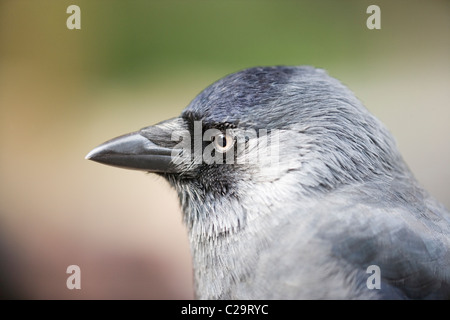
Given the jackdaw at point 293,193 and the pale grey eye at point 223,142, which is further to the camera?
the pale grey eye at point 223,142

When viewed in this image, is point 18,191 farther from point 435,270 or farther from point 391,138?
point 435,270

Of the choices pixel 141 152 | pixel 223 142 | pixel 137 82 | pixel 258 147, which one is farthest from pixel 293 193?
pixel 137 82

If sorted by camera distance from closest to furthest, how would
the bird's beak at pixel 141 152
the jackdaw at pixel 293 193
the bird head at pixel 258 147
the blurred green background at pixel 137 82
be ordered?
the jackdaw at pixel 293 193 < the bird head at pixel 258 147 < the bird's beak at pixel 141 152 < the blurred green background at pixel 137 82

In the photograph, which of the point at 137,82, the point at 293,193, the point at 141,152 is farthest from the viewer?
the point at 137,82

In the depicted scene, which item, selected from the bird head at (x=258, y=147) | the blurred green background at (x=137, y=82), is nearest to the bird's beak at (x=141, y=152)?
the bird head at (x=258, y=147)

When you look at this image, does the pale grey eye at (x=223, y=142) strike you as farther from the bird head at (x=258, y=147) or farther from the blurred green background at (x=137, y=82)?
the blurred green background at (x=137, y=82)

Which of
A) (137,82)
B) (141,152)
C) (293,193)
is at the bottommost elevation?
(293,193)

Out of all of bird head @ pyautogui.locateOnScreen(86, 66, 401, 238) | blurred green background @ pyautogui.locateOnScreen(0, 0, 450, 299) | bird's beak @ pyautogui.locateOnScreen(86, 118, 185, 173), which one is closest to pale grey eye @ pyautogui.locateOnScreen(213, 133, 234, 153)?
bird head @ pyautogui.locateOnScreen(86, 66, 401, 238)

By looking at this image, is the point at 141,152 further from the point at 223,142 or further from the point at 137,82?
the point at 137,82
